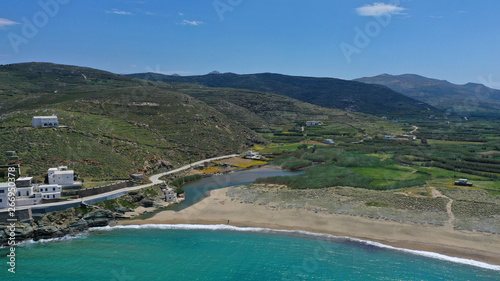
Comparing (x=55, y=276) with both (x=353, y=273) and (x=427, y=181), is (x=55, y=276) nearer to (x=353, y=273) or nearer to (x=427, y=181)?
(x=353, y=273)

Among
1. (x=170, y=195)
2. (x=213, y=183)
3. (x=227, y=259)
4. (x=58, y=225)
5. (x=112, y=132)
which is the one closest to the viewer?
(x=227, y=259)

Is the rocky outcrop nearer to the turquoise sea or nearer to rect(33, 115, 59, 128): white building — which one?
the turquoise sea

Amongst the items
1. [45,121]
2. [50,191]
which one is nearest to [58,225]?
[50,191]

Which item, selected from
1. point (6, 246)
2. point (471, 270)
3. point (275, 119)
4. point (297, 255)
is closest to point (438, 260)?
point (471, 270)

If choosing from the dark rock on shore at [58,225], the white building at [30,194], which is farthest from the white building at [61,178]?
the dark rock on shore at [58,225]

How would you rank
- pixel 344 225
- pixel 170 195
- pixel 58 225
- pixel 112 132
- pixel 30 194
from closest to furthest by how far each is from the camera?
pixel 58 225 < pixel 344 225 < pixel 30 194 < pixel 170 195 < pixel 112 132

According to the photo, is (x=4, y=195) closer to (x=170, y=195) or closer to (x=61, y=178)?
(x=61, y=178)
